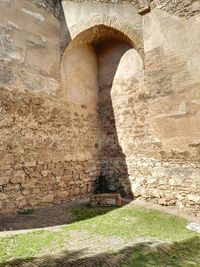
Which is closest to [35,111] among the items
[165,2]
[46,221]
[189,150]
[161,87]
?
[46,221]

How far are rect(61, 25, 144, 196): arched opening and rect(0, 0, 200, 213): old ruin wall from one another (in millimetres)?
125

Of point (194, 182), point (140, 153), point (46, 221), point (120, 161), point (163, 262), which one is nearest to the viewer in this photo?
point (163, 262)

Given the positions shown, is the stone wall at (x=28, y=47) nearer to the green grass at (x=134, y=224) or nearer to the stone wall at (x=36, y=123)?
the stone wall at (x=36, y=123)

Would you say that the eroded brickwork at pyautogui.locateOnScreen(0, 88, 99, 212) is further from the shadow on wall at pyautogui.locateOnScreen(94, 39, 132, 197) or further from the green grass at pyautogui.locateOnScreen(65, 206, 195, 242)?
the green grass at pyautogui.locateOnScreen(65, 206, 195, 242)

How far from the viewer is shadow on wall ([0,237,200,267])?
2.76 m

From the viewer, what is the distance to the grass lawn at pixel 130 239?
2906mm

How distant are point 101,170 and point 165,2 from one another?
4303 mm

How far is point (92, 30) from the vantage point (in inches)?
253

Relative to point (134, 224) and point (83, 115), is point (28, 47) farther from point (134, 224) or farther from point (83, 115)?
point (134, 224)

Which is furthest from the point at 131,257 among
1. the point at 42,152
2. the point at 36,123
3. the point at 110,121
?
the point at 110,121

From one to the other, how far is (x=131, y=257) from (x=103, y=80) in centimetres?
503

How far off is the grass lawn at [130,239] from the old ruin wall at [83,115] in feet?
3.39

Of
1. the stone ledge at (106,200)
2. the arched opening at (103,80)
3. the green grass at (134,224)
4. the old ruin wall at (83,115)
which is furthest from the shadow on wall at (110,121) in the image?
the green grass at (134,224)

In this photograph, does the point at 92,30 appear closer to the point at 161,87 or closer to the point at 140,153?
the point at 161,87
